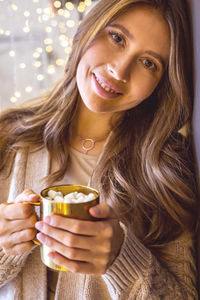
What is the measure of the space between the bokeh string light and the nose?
722mm

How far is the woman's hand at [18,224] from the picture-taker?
73 cm

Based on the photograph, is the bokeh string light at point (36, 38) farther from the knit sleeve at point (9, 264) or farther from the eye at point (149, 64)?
the knit sleeve at point (9, 264)

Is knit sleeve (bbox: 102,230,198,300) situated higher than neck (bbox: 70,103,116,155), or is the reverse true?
neck (bbox: 70,103,116,155)

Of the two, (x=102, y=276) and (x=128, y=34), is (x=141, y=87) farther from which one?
(x=102, y=276)

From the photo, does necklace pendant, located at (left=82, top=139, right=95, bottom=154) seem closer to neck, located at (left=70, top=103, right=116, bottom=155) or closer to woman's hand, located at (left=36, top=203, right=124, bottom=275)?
neck, located at (left=70, top=103, right=116, bottom=155)

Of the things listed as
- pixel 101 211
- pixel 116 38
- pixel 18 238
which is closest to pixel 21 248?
pixel 18 238

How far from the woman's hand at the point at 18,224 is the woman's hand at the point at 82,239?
3.5 inches

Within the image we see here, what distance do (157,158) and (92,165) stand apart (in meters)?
0.24

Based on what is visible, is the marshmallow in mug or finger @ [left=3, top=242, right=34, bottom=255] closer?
the marshmallow in mug

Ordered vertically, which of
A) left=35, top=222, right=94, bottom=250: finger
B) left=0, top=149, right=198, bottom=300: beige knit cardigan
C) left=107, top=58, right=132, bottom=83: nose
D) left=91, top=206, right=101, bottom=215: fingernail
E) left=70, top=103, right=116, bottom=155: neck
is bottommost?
left=0, top=149, right=198, bottom=300: beige knit cardigan

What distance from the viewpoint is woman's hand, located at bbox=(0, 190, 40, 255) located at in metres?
0.73

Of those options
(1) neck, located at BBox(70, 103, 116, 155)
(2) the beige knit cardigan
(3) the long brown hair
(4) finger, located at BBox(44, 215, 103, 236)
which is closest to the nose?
(3) the long brown hair

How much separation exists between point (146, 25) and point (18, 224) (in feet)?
2.21

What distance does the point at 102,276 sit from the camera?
87 cm
